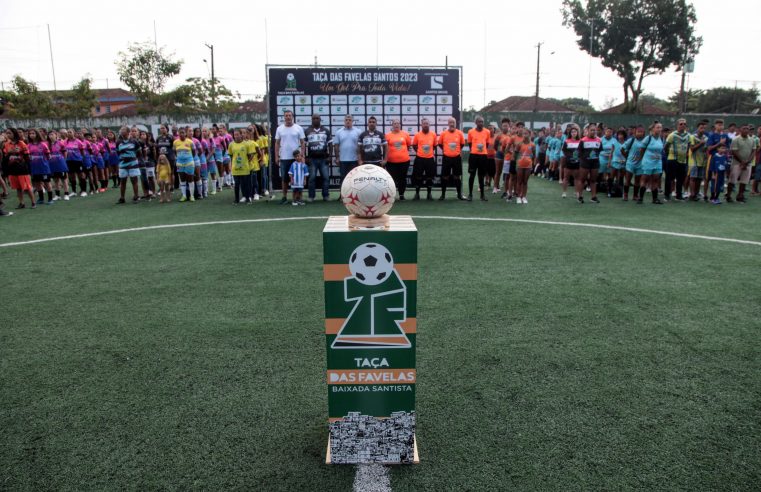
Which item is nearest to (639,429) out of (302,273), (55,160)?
(302,273)

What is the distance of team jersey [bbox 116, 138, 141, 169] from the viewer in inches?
528

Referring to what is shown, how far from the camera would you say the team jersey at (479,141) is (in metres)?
13.4

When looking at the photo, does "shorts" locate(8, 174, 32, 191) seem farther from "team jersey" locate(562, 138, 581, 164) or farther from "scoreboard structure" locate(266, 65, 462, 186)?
"team jersey" locate(562, 138, 581, 164)

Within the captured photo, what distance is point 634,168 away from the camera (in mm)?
13273

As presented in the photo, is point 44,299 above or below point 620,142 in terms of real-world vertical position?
below

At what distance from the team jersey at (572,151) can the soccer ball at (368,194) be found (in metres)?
11.1

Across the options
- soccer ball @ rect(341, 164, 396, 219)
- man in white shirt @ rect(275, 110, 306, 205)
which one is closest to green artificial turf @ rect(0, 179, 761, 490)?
soccer ball @ rect(341, 164, 396, 219)

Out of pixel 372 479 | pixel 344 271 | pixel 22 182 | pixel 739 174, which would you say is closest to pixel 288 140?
pixel 22 182

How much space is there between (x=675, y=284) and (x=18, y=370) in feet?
21.0

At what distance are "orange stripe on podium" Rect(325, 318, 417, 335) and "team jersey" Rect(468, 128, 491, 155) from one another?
1107 centimetres

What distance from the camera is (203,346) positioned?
455 centimetres

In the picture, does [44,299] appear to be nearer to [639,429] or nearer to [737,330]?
[639,429]

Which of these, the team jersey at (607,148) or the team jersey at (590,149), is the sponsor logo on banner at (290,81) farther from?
the team jersey at (607,148)

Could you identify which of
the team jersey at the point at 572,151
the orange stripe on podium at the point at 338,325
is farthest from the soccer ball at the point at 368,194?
the team jersey at the point at 572,151
